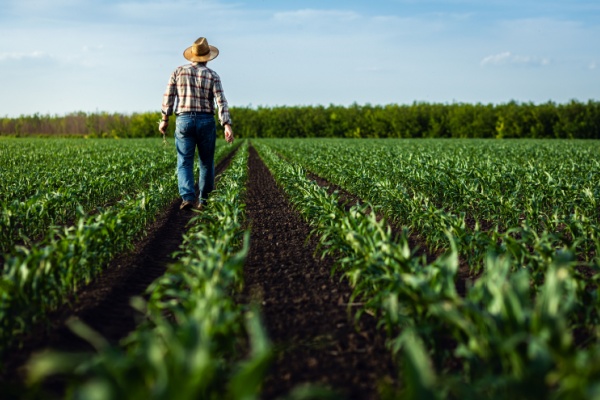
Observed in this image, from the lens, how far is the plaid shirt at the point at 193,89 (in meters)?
8.95

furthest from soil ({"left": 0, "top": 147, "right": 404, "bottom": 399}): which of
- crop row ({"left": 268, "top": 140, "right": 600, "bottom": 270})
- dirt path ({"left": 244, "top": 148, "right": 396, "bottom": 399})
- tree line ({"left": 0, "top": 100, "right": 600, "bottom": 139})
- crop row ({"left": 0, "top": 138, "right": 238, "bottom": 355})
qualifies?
tree line ({"left": 0, "top": 100, "right": 600, "bottom": 139})

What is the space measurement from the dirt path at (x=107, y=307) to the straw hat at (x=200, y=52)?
10.5 feet

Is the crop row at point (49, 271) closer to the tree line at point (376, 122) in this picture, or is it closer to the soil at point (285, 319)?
the soil at point (285, 319)

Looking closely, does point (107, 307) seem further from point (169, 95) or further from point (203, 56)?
point (203, 56)

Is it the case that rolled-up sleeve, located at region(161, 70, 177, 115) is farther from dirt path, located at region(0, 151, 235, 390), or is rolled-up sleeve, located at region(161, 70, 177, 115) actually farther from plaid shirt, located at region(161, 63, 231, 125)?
dirt path, located at region(0, 151, 235, 390)

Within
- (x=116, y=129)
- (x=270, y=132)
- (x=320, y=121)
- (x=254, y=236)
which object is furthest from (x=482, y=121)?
(x=254, y=236)

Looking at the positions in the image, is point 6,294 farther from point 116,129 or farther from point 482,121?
point 116,129

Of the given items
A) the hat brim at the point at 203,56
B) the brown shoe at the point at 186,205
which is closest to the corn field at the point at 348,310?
the brown shoe at the point at 186,205

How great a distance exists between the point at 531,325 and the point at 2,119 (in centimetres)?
9063

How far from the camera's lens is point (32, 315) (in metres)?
3.96

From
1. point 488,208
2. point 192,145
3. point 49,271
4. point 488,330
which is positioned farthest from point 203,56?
point 488,330

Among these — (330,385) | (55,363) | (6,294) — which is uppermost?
(55,363)

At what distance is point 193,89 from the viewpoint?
29.5 ft

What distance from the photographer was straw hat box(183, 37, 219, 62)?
8.96 m
